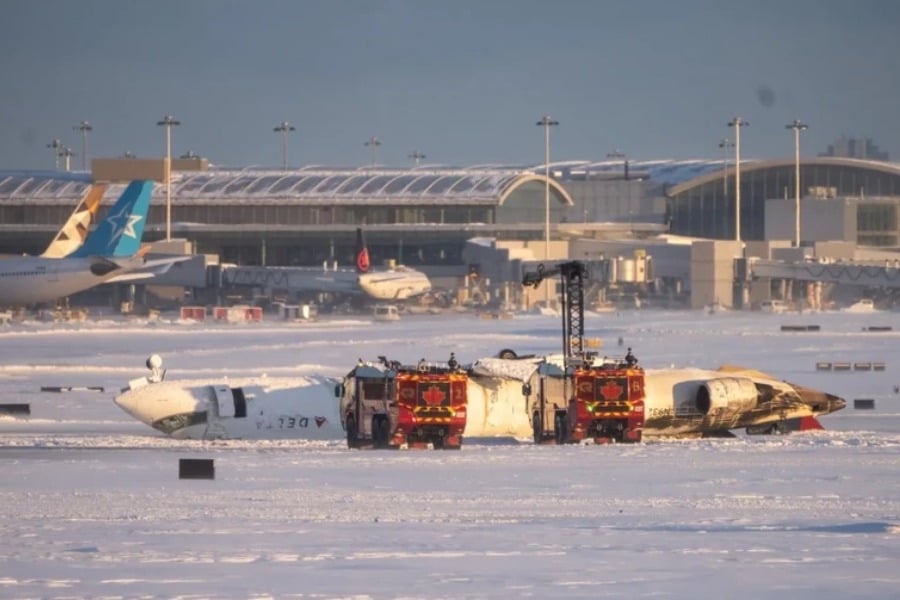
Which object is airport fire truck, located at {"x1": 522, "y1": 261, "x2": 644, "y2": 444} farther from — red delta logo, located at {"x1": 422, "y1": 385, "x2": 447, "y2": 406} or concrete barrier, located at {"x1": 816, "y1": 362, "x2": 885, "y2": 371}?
concrete barrier, located at {"x1": 816, "y1": 362, "x2": 885, "y2": 371}

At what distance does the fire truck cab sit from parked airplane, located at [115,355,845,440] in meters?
0.88

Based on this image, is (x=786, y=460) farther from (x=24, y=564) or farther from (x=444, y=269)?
(x=444, y=269)

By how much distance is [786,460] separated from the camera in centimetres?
4341

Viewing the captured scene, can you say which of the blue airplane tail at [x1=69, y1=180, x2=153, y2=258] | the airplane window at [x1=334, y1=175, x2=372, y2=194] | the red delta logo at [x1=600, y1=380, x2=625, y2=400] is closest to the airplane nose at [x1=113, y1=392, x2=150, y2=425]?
the red delta logo at [x1=600, y1=380, x2=625, y2=400]

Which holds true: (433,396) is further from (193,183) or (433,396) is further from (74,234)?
(193,183)

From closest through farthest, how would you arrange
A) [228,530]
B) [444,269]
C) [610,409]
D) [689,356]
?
[228,530] → [610,409] → [689,356] → [444,269]

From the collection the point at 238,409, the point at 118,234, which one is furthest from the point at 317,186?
the point at 238,409

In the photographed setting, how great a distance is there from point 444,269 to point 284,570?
499 ft

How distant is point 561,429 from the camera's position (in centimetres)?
5000

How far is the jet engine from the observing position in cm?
5284

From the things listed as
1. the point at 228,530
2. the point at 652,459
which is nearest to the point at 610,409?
the point at 652,459

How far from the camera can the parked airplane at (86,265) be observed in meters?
114

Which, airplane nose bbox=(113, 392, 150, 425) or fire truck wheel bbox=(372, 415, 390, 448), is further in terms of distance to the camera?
airplane nose bbox=(113, 392, 150, 425)

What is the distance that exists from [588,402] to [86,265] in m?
70.0
